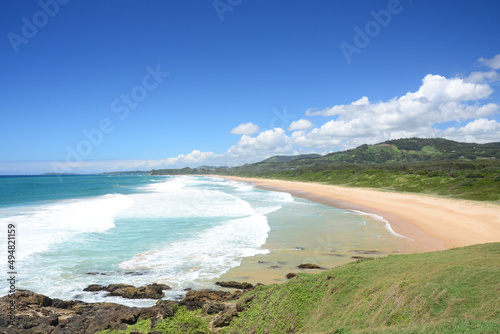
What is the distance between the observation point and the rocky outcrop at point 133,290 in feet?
34.9

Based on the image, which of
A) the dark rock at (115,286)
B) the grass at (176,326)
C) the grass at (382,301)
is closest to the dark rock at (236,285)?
the grass at (382,301)

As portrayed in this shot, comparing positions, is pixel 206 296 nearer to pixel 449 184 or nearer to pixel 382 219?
pixel 382 219

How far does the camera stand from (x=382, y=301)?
22.2ft

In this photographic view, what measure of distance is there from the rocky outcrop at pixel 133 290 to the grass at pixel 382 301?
9.38ft

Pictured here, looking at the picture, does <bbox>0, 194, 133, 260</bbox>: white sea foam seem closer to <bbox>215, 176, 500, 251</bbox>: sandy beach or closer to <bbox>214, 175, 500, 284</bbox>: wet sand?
<bbox>214, 175, 500, 284</bbox>: wet sand

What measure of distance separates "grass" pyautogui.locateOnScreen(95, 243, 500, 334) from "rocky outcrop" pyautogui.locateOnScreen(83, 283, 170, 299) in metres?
2.86

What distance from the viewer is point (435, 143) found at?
593ft

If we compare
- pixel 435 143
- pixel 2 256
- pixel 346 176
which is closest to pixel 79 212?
pixel 2 256

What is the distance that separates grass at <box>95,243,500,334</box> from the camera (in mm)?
5598

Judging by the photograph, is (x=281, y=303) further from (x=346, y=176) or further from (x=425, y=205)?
(x=346, y=176)

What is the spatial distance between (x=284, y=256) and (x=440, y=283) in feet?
29.7

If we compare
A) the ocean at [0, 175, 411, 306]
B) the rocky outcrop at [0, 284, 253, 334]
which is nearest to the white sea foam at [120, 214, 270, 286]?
the ocean at [0, 175, 411, 306]

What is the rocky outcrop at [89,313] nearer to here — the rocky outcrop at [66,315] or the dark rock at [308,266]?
the rocky outcrop at [66,315]

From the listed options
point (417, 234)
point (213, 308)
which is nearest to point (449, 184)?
point (417, 234)
